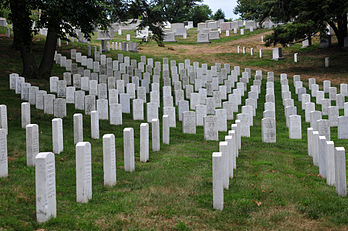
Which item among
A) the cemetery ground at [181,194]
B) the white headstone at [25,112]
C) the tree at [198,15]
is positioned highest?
the tree at [198,15]

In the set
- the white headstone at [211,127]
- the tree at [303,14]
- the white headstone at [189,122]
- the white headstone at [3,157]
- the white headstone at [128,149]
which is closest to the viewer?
the white headstone at [3,157]

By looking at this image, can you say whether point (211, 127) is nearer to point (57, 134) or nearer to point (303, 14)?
point (57, 134)

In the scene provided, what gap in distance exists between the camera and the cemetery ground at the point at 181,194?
6133 mm

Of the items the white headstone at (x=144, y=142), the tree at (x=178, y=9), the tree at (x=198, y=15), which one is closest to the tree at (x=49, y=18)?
the white headstone at (x=144, y=142)

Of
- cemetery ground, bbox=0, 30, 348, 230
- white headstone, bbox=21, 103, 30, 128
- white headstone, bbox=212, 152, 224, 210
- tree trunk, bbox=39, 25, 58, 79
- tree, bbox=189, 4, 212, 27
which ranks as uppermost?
tree, bbox=189, 4, 212, 27

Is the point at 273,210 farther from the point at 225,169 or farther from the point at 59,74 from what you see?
the point at 59,74

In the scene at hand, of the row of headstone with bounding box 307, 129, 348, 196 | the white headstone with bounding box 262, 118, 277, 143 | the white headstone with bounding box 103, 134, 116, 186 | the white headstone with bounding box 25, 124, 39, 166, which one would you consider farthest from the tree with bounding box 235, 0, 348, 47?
the white headstone with bounding box 103, 134, 116, 186

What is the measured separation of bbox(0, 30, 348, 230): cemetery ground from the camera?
20.1 feet

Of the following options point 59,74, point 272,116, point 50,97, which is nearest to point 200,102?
point 272,116

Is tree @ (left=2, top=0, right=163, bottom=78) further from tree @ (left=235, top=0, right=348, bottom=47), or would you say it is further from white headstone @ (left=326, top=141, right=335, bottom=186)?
white headstone @ (left=326, top=141, right=335, bottom=186)

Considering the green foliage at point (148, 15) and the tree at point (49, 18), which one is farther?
the green foliage at point (148, 15)

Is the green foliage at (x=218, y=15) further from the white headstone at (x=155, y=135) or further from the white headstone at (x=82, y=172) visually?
the white headstone at (x=82, y=172)

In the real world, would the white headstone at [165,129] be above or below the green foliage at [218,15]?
below

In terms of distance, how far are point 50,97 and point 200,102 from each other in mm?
5697
